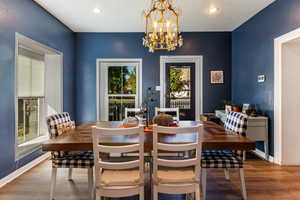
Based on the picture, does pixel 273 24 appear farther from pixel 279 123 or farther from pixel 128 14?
pixel 128 14

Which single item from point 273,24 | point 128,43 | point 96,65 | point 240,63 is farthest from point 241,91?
point 96,65

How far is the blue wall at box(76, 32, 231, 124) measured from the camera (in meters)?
5.15

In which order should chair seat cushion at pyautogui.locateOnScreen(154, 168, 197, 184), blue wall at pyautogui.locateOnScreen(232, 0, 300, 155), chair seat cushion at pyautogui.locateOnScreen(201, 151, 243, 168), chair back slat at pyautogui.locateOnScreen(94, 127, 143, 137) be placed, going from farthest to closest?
1. blue wall at pyautogui.locateOnScreen(232, 0, 300, 155)
2. chair seat cushion at pyautogui.locateOnScreen(201, 151, 243, 168)
3. chair seat cushion at pyautogui.locateOnScreen(154, 168, 197, 184)
4. chair back slat at pyautogui.locateOnScreen(94, 127, 143, 137)

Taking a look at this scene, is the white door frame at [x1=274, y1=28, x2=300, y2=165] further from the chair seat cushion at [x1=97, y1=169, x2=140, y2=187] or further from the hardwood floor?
the chair seat cushion at [x1=97, y1=169, x2=140, y2=187]

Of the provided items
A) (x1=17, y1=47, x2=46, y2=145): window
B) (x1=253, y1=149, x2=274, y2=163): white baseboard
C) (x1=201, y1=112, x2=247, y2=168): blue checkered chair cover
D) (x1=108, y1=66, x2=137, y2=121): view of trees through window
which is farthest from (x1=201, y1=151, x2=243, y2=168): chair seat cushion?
(x1=108, y1=66, x2=137, y2=121): view of trees through window

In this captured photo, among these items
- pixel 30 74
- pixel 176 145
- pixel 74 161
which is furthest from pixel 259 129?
pixel 30 74

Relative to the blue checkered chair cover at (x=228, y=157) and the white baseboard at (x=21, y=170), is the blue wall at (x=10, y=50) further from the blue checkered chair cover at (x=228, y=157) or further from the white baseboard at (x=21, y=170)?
the blue checkered chair cover at (x=228, y=157)

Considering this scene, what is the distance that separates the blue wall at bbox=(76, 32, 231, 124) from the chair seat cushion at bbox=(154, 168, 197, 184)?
3355 millimetres

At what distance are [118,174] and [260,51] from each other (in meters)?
3.42

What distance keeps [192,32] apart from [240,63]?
132cm

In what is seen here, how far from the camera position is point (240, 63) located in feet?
15.6

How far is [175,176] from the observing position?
191 centimetres

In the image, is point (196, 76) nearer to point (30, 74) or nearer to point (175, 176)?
point (30, 74)

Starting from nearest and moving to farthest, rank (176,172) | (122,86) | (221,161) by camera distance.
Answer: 1. (176,172)
2. (221,161)
3. (122,86)
